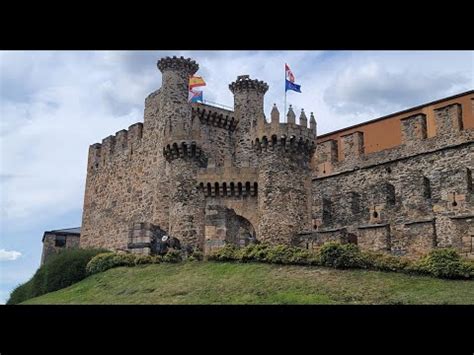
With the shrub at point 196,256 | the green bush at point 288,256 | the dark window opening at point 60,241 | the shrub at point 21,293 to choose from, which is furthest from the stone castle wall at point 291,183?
the dark window opening at point 60,241

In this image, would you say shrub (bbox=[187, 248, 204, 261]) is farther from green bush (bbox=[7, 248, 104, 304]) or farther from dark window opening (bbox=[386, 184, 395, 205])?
dark window opening (bbox=[386, 184, 395, 205])

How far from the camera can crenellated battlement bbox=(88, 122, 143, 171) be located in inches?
1628

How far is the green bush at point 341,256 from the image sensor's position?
2345 cm

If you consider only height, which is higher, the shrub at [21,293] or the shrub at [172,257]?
the shrub at [172,257]

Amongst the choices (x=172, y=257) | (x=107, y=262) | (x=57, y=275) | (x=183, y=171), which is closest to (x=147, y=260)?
(x=172, y=257)

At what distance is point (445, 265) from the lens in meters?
21.6

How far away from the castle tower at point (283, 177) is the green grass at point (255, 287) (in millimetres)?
3766

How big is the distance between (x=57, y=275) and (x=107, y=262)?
8.42ft

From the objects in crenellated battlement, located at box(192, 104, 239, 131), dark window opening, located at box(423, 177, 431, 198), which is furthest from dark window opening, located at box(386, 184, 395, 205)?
crenellated battlement, located at box(192, 104, 239, 131)

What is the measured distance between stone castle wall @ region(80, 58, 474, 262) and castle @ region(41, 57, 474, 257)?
54 millimetres

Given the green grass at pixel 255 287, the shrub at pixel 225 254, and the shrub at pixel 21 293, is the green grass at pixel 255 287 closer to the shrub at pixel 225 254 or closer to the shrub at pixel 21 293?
the shrub at pixel 225 254
